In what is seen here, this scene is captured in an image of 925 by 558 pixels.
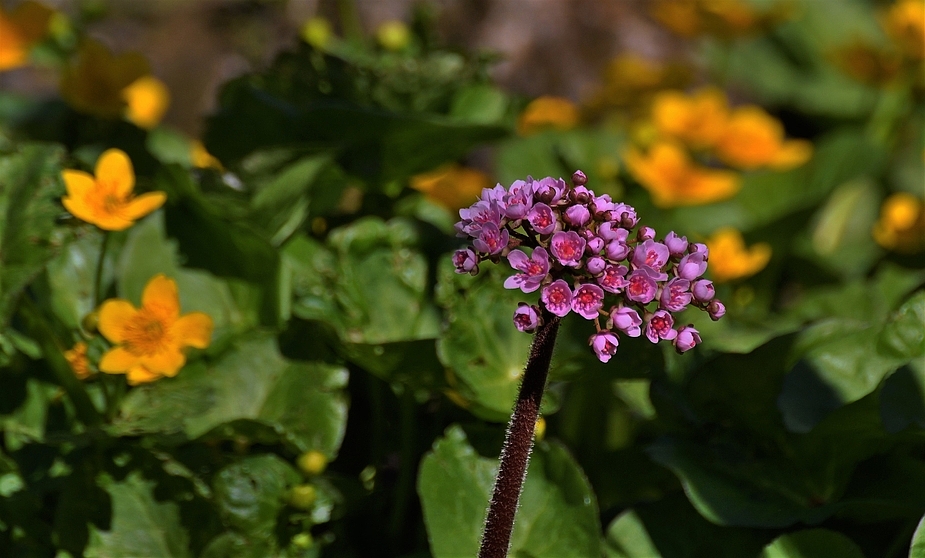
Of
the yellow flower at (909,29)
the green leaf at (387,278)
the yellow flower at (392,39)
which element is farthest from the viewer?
the yellow flower at (909,29)

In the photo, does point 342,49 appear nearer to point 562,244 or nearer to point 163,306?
point 163,306

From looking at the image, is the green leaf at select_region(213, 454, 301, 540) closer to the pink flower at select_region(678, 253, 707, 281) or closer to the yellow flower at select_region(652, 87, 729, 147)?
the pink flower at select_region(678, 253, 707, 281)

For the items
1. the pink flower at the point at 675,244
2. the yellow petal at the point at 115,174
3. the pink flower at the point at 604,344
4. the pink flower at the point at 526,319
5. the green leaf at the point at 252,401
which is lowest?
the green leaf at the point at 252,401

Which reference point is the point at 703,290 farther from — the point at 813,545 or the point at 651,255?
the point at 813,545

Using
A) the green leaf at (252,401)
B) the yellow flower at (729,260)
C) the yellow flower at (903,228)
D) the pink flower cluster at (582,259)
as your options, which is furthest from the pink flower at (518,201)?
the yellow flower at (903,228)

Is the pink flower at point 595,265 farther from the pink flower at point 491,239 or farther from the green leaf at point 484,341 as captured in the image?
the green leaf at point 484,341
